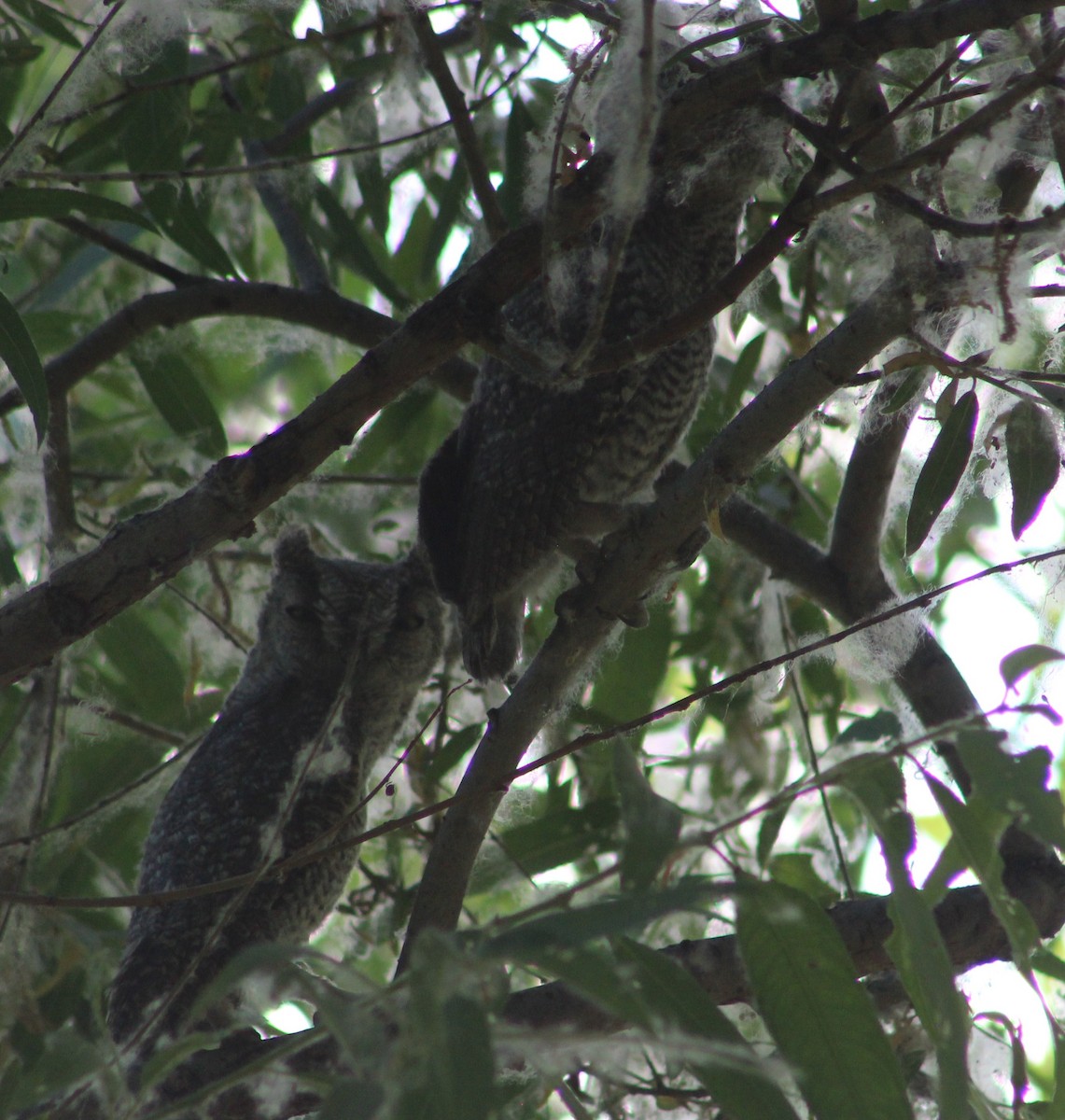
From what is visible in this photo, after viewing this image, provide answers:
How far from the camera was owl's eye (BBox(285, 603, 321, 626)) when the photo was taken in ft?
6.68

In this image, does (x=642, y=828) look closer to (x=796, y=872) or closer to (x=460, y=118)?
(x=796, y=872)

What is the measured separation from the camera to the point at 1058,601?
56.4 inches

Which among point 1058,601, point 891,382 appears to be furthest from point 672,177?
A: point 1058,601

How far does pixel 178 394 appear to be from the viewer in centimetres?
219

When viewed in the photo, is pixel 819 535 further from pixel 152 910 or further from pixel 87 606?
pixel 87 606

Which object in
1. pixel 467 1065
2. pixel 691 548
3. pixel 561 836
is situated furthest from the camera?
pixel 561 836

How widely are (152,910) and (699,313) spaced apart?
3.88ft

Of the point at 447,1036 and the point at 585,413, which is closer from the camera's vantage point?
the point at 447,1036

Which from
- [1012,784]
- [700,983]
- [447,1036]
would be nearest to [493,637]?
[700,983]

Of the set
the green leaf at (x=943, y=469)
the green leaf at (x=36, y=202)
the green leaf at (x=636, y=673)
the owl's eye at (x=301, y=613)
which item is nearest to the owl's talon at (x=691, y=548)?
the green leaf at (x=943, y=469)

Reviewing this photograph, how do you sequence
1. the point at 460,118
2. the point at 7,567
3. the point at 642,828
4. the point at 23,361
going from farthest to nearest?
the point at 460,118 < the point at 7,567 < the point at 23,361 < the point at 642,828

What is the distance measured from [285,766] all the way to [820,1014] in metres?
1.17

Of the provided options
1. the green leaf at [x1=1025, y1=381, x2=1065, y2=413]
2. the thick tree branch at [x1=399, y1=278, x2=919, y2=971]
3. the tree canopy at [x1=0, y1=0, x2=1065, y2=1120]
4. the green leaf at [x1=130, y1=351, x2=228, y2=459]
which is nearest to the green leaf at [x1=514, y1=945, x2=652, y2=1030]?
the tree canopy at [x1=0, y1=0, x2=1065, y2=1120]

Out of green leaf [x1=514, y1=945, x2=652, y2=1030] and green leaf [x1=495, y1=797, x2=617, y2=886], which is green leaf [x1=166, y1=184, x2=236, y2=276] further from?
green leaf [x1=514, y1=945, x2=652, y2=1030]
